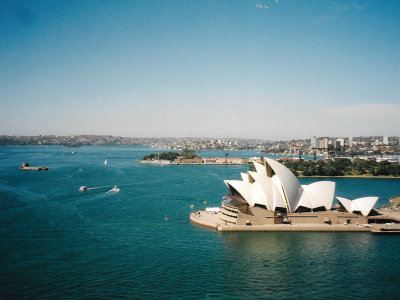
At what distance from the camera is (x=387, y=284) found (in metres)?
15.0

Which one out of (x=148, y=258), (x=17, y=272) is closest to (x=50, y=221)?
(x=17, y=272)

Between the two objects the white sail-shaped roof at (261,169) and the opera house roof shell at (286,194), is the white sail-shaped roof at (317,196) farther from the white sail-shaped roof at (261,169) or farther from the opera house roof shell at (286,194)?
the white sail-shaped roof at (261,169)

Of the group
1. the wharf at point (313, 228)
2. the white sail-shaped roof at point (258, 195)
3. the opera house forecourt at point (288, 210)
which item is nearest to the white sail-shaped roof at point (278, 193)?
the opera house forecourt at point (288, 210)

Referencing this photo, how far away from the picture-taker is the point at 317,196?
24.0 meters

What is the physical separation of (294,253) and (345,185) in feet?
99.2

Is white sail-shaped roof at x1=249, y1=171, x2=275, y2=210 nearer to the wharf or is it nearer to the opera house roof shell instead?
the opera house roof shell

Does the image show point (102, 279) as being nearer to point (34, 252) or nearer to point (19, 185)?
point (34, 252)

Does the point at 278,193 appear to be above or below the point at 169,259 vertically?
above

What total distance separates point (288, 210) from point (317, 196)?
239 centimetres

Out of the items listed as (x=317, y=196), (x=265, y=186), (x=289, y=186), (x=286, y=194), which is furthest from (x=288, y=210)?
(x=317, y=196)

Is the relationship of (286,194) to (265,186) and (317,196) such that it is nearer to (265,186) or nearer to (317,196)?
(265,186)

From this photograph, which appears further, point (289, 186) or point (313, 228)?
point (289, 186)

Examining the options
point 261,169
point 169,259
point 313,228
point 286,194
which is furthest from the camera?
point 261,169

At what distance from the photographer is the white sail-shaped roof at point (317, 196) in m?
23.6
